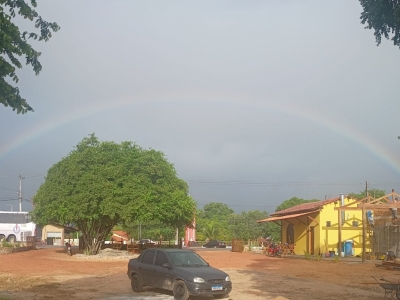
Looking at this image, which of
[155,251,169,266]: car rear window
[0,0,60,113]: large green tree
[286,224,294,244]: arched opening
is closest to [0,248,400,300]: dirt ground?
[155,251,169,266]: car rear window

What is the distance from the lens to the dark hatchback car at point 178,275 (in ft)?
46.1

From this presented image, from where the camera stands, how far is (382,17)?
38.0 feet

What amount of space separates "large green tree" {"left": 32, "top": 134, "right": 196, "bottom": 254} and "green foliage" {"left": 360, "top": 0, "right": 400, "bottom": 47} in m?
23.2

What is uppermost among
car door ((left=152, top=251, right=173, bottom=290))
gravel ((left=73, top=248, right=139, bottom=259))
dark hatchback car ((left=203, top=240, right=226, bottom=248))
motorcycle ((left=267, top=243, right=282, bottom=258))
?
car door ((left=152, top=251, right=173, bottom=290))

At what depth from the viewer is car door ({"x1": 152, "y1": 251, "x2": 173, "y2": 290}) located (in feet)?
48.2

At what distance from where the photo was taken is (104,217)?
36.1 m

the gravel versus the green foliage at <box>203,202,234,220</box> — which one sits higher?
the green foliage at <box>203,202,234,220</box>

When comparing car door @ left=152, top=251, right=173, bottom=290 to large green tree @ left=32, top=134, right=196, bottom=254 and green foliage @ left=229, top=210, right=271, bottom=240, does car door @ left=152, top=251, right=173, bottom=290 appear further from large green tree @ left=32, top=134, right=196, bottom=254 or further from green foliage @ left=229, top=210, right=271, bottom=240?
green foliage @ left=229, top=210, right=271, bottom=240

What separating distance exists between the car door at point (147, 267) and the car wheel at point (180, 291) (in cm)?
138

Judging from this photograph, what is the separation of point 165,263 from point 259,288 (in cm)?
427

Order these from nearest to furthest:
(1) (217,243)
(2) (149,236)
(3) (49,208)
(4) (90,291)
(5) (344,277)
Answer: (4) (90,291)
(5) (344,277)
(3) (49,208)
(1) (217,243)
(2) (149,236)

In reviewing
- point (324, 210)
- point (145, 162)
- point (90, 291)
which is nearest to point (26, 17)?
point (90, 291)

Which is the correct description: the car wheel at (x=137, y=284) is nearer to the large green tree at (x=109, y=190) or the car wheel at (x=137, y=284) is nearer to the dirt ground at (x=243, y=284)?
the dirt ground at (x=243, y=284)

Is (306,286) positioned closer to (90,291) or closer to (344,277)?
(344,277)
